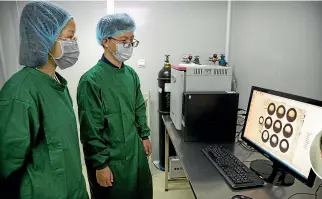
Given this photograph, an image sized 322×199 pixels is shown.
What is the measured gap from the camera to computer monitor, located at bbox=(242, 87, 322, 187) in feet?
3.00

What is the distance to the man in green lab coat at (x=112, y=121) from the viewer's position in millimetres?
1333

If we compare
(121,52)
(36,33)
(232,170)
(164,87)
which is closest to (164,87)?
(164,87)

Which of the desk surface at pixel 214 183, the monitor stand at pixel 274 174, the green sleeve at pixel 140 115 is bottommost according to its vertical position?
the desk surface at pixel 214 183

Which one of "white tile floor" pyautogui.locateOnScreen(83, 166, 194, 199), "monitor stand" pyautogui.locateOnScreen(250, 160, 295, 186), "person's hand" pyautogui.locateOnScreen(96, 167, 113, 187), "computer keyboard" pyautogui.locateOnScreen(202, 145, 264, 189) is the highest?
"computer keyboard" pyautogui.locateOnScreen(202, 145, 264, 189)

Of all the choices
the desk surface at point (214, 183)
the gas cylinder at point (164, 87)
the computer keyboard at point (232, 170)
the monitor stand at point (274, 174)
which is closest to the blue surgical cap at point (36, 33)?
the desk surface at point (214, 183)

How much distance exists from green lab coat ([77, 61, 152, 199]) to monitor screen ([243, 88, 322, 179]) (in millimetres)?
729

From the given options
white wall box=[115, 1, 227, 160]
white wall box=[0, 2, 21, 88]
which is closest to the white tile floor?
white wall box=[115, 1, 227, 160]

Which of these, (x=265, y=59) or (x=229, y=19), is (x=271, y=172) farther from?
(x=229, y=19)

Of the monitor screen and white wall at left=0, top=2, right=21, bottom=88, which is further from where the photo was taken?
white wall at left=0, top=2, right=21, bottom=88

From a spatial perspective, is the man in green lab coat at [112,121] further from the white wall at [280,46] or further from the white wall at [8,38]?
the white wall at [8,38]

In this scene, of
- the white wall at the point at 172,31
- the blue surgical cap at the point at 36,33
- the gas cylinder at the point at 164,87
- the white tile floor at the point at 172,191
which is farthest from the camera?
the white wall at the point at 172,31

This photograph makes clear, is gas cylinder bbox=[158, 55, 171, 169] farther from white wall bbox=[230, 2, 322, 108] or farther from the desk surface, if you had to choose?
the desk surface

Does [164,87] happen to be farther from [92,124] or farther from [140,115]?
[92,124]

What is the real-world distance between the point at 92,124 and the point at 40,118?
418 mm
